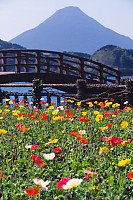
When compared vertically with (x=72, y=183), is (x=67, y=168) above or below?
below

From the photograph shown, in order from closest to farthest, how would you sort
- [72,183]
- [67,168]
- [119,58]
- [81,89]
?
[72,183], [67,168], [81,89], [119,58]

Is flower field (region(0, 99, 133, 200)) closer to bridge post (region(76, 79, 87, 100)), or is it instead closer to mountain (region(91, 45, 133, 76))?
bridge post (region(76, 79, 87, 100))

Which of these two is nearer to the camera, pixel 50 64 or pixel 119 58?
pixel 50 64

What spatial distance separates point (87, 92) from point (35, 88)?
1.73 metres

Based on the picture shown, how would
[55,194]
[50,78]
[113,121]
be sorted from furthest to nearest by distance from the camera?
[50,78]
[113,121]
[55,194]

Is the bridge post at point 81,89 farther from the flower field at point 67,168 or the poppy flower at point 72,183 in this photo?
the poppy flower at point 72,183

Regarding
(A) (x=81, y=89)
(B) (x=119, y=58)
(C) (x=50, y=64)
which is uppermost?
(B) (x=119, y=58)

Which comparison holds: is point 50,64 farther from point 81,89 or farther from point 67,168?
point 67,168

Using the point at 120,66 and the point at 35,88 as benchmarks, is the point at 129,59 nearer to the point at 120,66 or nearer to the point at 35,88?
the point at 120,66

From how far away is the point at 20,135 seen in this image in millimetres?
4363

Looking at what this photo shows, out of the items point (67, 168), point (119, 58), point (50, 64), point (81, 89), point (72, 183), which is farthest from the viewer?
point (119, 58)

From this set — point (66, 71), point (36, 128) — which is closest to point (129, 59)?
point (66, 71)

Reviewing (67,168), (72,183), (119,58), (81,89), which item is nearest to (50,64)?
(81,89)

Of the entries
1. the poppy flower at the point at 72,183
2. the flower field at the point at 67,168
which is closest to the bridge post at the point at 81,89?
the flower field at the point at 67,168
